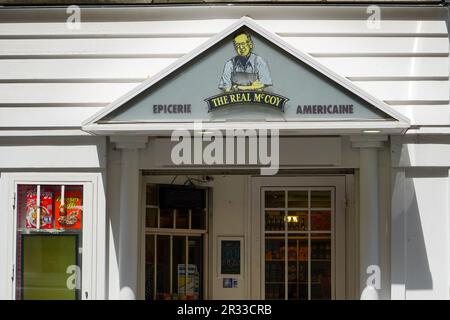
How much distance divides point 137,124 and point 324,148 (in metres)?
2.55

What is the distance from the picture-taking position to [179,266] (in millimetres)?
13836

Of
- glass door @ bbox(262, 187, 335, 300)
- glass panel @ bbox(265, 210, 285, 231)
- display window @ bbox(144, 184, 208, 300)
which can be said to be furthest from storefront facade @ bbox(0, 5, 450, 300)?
glass panel @ bbox(265, 210, 285, 231)

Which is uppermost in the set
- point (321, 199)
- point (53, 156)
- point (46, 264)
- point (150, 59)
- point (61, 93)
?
point (150, 59)

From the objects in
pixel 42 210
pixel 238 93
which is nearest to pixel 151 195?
pixel 42 210

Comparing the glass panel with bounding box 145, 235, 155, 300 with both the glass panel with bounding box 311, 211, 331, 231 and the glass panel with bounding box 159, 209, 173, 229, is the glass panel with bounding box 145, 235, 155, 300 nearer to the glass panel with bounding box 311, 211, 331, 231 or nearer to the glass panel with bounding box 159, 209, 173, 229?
the glass panel with bounding box 159, 209, 173, 229

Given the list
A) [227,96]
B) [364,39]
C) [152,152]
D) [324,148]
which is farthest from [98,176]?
[364,39]

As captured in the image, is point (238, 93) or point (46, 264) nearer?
point (238, 93)

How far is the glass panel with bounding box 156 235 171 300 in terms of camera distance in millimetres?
13531

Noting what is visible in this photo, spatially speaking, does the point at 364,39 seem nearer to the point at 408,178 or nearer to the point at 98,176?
the point at 408,178

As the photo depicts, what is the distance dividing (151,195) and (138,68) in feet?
7.51

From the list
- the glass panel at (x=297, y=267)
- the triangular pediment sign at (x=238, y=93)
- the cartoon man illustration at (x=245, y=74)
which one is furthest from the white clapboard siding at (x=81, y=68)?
the glass panel at (x=297, y=267)

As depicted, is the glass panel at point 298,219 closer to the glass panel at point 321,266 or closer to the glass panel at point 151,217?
the glass panel at point 321,266

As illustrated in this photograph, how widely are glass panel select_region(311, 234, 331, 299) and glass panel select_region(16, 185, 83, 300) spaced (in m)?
3.98

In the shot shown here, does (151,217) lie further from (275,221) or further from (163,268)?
(275,221)
